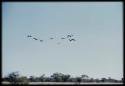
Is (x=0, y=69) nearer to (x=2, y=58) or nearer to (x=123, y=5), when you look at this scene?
(x=2, y=58)

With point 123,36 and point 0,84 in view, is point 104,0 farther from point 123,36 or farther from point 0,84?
point 0,84

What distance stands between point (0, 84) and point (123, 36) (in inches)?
37.7

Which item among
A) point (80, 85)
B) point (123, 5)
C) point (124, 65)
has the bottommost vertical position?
point (80, 85)

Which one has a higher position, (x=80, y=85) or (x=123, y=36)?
(x=123, y=36)

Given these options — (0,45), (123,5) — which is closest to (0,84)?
(0,45)

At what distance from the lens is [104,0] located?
2244mm

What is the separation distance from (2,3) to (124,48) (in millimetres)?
958

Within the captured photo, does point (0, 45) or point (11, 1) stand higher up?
point (11, 1)

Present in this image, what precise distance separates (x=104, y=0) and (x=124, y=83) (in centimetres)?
63

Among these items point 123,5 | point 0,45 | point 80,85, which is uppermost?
point 123,5

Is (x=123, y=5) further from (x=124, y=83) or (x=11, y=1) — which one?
(x=11, y=1)

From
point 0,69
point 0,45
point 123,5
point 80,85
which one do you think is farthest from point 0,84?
point 123,5

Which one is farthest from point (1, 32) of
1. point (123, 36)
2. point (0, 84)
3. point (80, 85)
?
point (123, 36)

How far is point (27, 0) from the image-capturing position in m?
2.24
